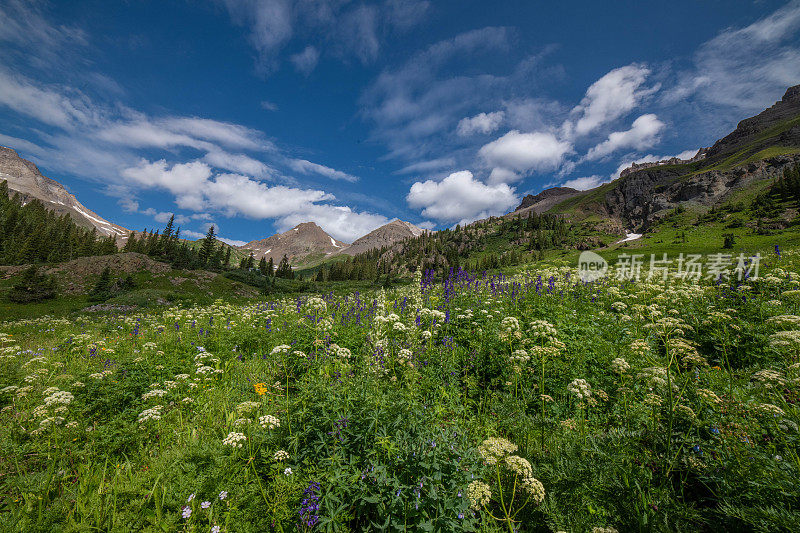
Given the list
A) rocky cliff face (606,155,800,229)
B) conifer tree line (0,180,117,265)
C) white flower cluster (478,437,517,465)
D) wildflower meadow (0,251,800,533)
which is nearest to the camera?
wildflower meadow (0,251,800,533)

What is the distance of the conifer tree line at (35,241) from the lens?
221 feet

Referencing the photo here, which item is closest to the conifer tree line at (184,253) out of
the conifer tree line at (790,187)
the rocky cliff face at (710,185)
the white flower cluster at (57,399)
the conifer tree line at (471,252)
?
the conifer tree line at (471,252)

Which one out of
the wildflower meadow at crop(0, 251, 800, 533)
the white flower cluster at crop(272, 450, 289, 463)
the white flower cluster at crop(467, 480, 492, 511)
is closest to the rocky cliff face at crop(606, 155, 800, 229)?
the wildflower meadow at crop(0, 251, 800, 533)

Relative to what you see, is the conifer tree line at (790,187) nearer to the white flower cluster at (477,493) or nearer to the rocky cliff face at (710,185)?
the rocky cliff face at (710,185)

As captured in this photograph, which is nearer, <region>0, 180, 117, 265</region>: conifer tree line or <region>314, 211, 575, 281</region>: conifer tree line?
<region>0, 180, 117, 265</region>: conifer tree line

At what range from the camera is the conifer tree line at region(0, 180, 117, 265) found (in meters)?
67.5

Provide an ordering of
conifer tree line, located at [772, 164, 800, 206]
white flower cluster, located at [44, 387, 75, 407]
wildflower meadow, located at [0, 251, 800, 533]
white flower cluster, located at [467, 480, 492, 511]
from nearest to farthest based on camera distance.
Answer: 1. white flower cluster, located at [467, 480, 492, 511]
2. wildflower meadow, located at [0, 251, 800, 533]
3. white flower cluster, located at [44, 387, 75, 407]
4. conifer tree line, located at [772, 164, 800, 206]

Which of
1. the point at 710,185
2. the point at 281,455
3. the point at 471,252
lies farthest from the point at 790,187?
the point at 281,455

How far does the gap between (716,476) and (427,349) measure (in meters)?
5.16

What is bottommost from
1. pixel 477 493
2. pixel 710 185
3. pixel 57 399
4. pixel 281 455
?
pixel 57 399

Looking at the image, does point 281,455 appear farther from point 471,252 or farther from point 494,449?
point 471,252

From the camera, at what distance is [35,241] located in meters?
71.5

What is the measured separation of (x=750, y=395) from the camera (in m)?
4.43

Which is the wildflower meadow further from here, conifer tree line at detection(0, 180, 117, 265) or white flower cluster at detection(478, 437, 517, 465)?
conifer tree line at detection(0, 180, 117, 265)
